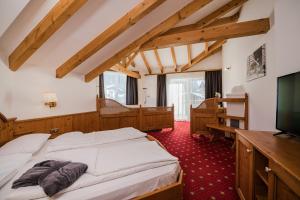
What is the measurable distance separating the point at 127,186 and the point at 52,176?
0.60m

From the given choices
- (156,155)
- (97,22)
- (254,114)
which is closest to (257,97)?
(254,114)

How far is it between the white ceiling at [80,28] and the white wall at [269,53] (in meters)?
1.11

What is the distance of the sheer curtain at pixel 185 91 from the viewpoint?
6.79m

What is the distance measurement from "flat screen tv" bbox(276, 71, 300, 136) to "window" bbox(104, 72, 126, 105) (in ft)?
18.8

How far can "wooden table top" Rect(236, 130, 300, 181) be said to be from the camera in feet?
2.98

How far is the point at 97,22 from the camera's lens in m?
2.29

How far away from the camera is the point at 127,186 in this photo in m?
1.26

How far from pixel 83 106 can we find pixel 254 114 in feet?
12.2

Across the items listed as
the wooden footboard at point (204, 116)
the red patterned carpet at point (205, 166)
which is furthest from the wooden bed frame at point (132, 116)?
the wooden footboard at point (204, 116)

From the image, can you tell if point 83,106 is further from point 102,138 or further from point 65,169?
point 65,169

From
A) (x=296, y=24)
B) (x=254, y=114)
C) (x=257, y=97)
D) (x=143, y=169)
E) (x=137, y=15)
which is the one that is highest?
(x=137, y=15)

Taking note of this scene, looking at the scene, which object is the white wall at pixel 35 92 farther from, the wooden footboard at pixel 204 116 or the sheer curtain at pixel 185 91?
the sheer curtain at pixel 185 91

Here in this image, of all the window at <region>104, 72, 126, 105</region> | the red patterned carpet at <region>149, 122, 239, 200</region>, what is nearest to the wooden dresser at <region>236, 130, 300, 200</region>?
the red patterned carpet at <region>149, 122, 239, 200</region>

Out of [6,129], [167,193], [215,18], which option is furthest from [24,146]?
[215,18]
